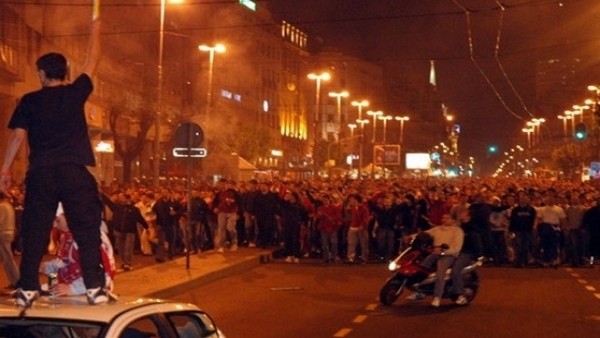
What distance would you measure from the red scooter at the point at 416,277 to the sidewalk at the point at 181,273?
351cm

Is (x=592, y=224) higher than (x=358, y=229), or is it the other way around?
(x=592, y=224)

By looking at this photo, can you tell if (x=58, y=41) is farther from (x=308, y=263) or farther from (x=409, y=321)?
(x=409, y=321)

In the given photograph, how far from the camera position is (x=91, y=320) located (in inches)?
195

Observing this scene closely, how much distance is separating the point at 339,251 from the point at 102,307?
20675 millimetres

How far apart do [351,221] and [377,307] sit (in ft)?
29.7

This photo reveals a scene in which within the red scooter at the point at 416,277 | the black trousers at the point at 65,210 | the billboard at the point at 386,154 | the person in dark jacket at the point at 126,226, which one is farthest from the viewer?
the billboard at the point at 386,154

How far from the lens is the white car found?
16.3 feet

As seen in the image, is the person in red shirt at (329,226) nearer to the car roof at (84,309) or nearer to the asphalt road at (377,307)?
the asphalt road at (377,307)

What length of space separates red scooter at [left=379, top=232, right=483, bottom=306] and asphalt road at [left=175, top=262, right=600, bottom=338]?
0.20 m

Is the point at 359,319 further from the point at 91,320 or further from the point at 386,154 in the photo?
the point at 386,154

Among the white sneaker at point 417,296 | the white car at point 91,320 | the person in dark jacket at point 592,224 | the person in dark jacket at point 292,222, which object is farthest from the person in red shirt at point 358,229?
the white car at point 91,320

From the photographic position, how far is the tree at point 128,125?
4822 cm

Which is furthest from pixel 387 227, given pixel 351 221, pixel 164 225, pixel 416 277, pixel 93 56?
pixel 93 56

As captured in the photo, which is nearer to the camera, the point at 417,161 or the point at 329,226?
the point at 329,226
